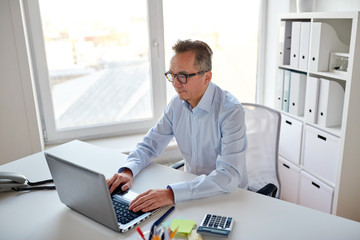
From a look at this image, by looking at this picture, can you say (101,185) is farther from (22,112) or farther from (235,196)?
(22,112)

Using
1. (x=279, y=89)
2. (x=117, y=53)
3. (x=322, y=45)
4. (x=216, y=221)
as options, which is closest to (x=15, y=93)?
(x=117, y=53)

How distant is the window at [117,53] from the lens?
259 cm

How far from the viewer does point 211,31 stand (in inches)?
115

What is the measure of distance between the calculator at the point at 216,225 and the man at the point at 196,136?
176 mm

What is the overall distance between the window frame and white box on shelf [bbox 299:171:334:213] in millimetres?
1296

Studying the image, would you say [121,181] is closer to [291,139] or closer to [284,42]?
[291,139]

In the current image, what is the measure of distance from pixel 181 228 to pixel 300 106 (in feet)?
5.45

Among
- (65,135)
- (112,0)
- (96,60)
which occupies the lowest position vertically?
(65,135)

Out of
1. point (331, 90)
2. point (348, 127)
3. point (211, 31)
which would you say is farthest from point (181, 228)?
point (211, 31)

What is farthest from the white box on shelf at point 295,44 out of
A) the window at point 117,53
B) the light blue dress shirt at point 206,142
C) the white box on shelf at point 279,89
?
the light blue dress shirt at point 206,142

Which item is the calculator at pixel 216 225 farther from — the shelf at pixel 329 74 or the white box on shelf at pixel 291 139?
the white box on shelf at pixel 291 139

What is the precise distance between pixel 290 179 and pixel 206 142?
1192mm

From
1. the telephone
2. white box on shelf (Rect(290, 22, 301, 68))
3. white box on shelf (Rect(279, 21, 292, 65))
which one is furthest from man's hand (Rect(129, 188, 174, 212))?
white box on shelf (Rect(279, 21, 292, 65))

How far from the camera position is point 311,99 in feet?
7.55
